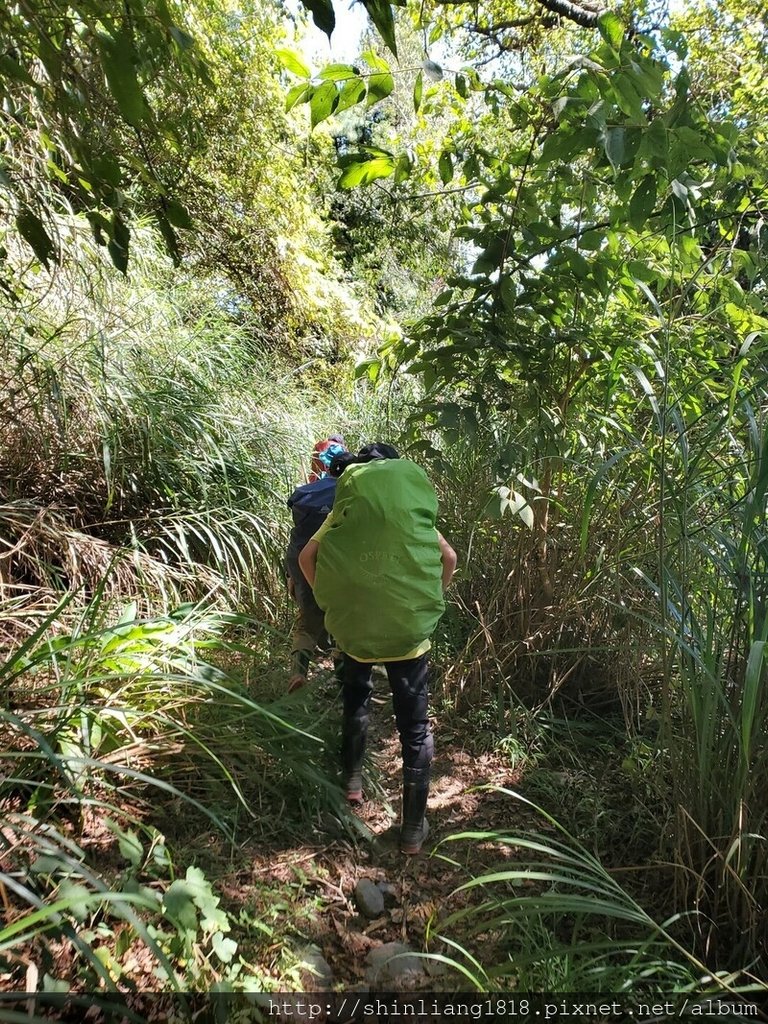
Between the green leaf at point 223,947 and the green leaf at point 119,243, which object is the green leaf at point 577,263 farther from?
the green leaf at point 223,947

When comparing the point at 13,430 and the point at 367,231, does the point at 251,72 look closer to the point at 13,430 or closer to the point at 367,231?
the point at 367,231

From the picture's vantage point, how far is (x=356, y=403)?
5.55 metres

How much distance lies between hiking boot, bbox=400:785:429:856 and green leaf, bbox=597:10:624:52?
8.07ft

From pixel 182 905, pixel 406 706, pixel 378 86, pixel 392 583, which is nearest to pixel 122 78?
pixel 378 86

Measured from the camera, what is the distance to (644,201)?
1.92 meters

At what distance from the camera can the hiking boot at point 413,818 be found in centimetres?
211

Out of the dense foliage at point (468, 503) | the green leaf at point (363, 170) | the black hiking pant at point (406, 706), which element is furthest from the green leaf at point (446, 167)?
the black hiking pant at point (406, 706)

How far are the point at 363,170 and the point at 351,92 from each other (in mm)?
344

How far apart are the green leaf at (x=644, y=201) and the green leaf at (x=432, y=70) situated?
2.41 feet

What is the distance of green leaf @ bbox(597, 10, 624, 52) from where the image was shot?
1.84 metres

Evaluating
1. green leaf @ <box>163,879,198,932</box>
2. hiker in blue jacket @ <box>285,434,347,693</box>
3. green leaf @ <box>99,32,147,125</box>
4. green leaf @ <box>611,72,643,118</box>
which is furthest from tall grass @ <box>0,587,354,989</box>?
green leaf @ <box>611,72,643,118</box>

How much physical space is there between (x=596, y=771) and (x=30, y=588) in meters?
2.48

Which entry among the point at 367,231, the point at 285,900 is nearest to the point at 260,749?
the point at 285,900

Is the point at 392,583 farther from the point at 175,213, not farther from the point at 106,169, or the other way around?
the point at 106,169
